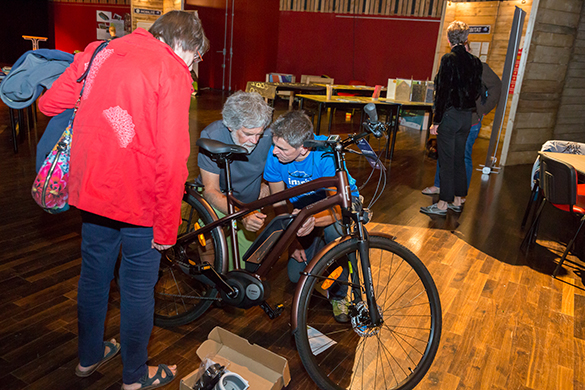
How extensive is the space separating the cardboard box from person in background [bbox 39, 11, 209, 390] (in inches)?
18.6

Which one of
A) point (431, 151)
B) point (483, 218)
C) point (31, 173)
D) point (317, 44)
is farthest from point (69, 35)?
point (483, 218)

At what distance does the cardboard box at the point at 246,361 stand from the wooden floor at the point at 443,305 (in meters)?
0.21

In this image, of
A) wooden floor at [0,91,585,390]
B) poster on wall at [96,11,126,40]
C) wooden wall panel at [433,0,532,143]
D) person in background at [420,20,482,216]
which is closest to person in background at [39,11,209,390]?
wooden floor at [0,91,585,390]

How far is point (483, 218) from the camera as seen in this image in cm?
424

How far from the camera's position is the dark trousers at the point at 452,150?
402cm

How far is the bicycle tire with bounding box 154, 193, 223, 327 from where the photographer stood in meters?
2.04

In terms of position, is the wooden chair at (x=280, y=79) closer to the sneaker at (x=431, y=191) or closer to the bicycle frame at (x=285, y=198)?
the sneaker at (x=431, y=191)

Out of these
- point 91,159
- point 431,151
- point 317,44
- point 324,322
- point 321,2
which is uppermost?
point 321,2

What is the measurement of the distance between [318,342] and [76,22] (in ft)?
51.2

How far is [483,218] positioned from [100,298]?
3676 millimetres

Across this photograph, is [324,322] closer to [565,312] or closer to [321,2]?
[565,312]

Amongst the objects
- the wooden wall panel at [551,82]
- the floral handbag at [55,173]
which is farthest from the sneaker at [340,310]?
the wooden wall panel at [551,82]

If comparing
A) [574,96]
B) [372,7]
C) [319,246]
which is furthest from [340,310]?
[372,7]

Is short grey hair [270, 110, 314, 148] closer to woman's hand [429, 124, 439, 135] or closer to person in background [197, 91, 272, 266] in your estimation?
person in background [197, 91, 272, 266]
